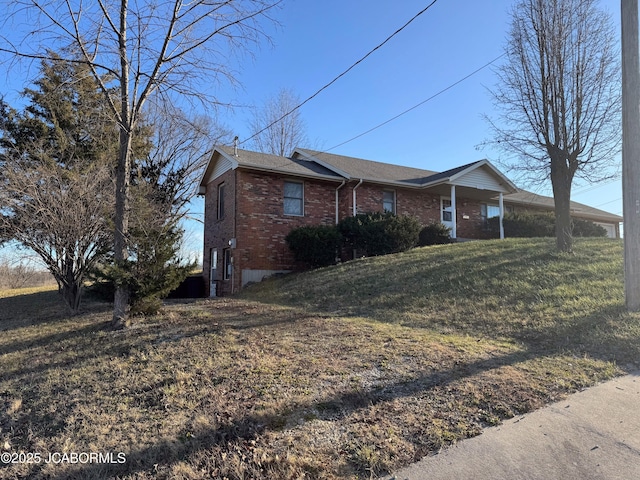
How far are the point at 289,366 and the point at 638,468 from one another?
314cm

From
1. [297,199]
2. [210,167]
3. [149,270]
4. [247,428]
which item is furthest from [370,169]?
[247,428]

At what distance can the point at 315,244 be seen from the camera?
45.5 ft

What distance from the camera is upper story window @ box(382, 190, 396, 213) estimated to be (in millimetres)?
17422

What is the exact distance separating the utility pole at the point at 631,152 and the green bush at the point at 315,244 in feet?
28.8

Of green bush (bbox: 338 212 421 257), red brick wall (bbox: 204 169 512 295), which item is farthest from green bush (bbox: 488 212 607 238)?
green bush (bbox: 338 212 421 257)

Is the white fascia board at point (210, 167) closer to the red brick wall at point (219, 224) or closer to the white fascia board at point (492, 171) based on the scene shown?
the red brick wall at point (219, 224)

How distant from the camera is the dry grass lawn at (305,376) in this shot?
3.11 metres

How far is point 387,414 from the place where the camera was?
11.6ft

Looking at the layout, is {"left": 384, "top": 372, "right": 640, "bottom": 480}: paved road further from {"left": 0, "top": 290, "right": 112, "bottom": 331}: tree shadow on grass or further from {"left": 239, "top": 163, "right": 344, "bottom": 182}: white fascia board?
{"left": 239, "top": 163, "right": 344, "bottom": 182}: white fascia board

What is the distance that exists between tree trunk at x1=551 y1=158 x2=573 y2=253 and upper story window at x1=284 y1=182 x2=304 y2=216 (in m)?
8.45

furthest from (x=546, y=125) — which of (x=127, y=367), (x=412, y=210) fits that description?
(x=127, y=367)

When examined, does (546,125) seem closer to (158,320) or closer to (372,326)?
(372,326)

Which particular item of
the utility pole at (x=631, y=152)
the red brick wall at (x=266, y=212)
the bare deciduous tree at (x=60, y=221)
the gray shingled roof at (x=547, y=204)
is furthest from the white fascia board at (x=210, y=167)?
the gray shingled roof at (x=547, y=204)

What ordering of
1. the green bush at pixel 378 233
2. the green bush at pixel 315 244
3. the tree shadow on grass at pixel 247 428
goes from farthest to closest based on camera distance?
1. the green bush at pixel 378 233
2. the green bush at pixel 315 244
3. the tree shadow on grass at pixel 247 428
